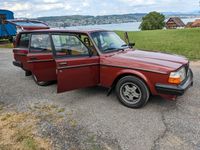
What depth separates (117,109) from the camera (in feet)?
16.1

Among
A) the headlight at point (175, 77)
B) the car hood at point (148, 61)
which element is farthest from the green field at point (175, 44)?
the headlight at point (175, 77)

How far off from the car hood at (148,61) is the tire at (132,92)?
1.05 feet

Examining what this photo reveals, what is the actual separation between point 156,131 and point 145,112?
2.56 ft

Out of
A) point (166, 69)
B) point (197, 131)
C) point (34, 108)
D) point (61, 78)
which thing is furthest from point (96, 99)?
point (197, 131)

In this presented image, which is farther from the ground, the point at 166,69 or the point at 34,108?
the point at 166,69

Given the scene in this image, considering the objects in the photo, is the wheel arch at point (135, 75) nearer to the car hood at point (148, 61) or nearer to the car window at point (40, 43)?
the car hood at point (148, 61)

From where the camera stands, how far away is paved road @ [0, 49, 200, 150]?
3.71m

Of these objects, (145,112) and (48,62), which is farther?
(48,62)

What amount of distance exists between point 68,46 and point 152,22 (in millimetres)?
62318

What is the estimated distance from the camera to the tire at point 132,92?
187 inches

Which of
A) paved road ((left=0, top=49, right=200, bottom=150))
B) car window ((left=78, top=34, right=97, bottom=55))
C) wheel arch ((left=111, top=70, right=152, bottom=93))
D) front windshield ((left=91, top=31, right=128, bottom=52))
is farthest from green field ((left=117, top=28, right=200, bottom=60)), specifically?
car window ((left=78, top=34, right=97, bottom=55))

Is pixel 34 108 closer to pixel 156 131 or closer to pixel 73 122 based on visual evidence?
pixel 73 122

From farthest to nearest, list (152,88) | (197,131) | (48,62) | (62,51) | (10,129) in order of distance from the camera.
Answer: (48,62) < (62,51) < (152,88) < (10,129) < (197,131)

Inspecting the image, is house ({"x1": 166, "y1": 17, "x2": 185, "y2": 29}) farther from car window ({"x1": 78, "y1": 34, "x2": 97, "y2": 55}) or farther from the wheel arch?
the wheel arch
